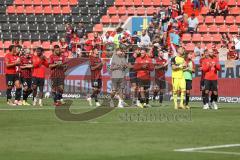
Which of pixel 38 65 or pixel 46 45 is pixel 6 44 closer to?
pixel 46 45

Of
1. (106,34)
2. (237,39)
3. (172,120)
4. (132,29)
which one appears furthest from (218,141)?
(132,29)

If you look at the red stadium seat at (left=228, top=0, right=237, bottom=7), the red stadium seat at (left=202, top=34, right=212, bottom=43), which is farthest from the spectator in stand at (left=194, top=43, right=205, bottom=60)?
the red stadium seat at (left=228, top=0, right=237, bottom=7)

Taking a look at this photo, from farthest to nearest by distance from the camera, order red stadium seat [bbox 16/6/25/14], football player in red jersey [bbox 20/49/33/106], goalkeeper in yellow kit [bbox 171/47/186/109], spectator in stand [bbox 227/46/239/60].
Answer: red stadium seat [bbox 16/6/25/14], spectator in stand [bbox 227/46/239/60], football player in red jersey [bbox 20/49/33/106], goalkeeper in yellow kit [bbox 171/47/186/109]

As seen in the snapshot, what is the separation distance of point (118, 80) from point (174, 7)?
1214 cm

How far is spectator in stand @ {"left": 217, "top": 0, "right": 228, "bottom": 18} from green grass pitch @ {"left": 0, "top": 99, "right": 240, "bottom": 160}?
57.0 ft

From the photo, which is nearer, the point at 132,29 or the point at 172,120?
the point at 172,120

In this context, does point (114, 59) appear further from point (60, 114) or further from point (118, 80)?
point (60, 114)

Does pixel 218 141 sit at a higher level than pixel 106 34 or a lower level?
lower

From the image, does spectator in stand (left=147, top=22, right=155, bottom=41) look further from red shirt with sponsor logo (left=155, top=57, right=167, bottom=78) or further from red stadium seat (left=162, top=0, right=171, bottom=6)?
red shirt with sponsor logo (left=155, top=57, right=167, bottom=78)

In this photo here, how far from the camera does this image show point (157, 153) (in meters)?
13.3

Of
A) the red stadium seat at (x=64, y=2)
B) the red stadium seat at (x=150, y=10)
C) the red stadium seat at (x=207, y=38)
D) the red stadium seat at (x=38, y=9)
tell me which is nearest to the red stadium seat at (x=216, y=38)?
the red stadium seat at (x=207, y=38)

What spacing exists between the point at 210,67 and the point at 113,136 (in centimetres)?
1272

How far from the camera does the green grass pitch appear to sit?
42.9 feet

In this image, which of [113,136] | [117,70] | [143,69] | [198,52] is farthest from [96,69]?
[113,136]
